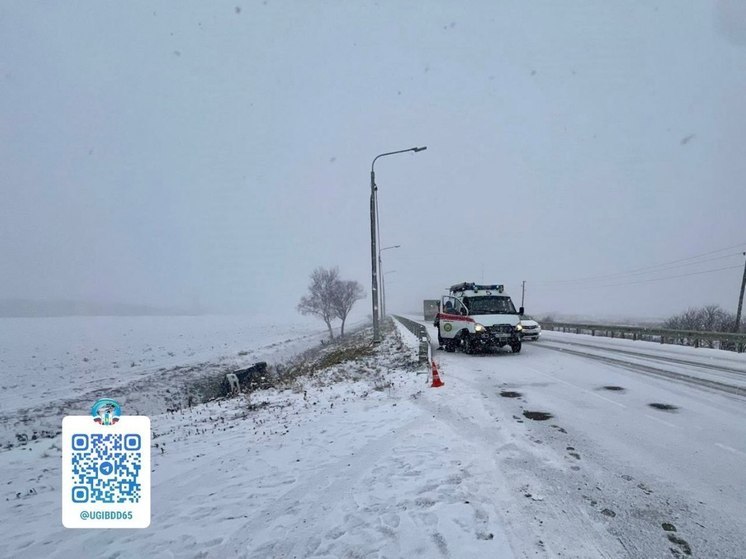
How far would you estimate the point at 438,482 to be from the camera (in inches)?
159

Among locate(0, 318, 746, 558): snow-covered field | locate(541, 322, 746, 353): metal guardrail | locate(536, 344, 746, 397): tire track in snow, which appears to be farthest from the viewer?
locate(541, 322, 746, 353): metal guardrail

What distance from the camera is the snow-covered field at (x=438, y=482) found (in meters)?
3.11

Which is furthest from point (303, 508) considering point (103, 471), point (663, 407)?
point (663, 407)

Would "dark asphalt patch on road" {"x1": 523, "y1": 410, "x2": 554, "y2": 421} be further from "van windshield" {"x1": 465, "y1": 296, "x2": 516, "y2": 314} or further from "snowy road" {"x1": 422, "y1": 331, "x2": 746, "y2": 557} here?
"van windshield" {"x1": 465, "y1": 296, "x2": 516, "y2": 314}

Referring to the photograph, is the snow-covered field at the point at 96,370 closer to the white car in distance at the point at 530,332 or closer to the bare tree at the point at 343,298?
the bare tree at the point at 343,298

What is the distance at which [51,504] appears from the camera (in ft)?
15.3

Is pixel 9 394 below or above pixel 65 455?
below

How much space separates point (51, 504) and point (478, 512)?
525cm

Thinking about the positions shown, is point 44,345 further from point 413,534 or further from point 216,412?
point 413,534

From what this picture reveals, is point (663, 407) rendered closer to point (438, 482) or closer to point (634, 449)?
point (634, 449)

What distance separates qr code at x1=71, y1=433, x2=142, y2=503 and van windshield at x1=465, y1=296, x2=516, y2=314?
12048mm

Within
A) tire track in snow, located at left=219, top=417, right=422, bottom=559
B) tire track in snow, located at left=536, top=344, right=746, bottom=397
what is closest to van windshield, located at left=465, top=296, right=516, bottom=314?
tire track in snow, located at left=536, top=344, right=746, bottom=397

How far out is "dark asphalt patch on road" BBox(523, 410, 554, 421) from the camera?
6.30 metres

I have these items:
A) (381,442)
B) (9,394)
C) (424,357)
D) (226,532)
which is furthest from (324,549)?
(9,394)
